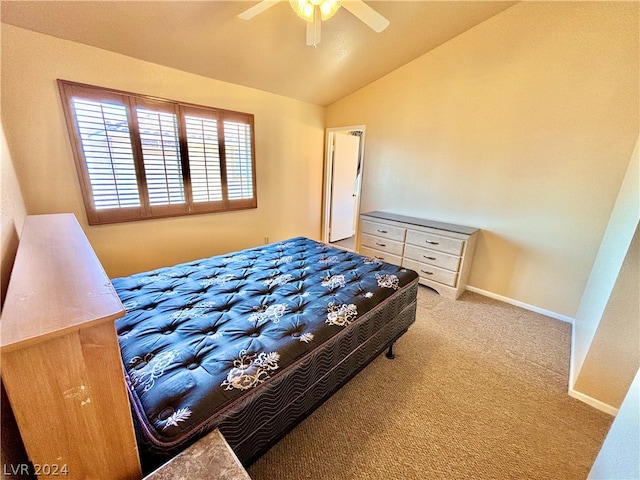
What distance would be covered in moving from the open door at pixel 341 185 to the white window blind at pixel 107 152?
2.79m

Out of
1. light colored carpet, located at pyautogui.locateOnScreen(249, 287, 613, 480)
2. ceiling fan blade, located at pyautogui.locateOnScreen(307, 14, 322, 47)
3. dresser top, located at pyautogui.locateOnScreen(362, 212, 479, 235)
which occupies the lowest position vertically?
light colored carpet, located at pyautogui.locateOnScreen(249, 287, 613, 480)

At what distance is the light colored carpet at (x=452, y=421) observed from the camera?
1267mm

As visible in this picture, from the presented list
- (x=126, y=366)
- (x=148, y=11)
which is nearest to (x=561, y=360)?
(x=126, y=366)

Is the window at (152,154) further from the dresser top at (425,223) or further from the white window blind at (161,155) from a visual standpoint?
the dresser top at (425,223)

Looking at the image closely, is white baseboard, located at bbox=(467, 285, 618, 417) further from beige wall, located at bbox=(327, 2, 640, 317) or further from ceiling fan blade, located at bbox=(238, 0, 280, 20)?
ceiling fan blade, located at bbox=(238, 0, 280, 20)

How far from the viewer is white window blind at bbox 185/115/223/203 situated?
281cm

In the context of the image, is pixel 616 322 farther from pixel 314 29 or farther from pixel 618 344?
pixel 314 29

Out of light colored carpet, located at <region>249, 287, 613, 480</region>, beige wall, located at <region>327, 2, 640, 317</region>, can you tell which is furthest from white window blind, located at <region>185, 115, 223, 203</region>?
light colored carpet, located at <region>249, 287, 613, 480</region>

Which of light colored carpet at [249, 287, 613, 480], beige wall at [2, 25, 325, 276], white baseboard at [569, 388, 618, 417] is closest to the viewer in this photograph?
light colored carpet at [249, 287, 613, 480]

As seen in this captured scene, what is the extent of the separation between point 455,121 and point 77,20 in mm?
3489

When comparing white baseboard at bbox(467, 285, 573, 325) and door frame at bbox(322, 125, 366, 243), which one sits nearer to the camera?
white baseboard at bbox(467, 285, 573, 325)

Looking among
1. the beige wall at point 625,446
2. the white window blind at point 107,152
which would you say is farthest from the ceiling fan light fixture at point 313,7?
the beige wall at point 625,446

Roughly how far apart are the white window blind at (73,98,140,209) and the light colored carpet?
8.24ft

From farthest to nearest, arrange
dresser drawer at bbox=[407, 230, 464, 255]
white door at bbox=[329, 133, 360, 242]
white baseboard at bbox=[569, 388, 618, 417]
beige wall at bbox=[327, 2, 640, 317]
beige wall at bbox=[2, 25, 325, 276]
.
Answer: white door at bbox=[329, 133, 360, 242] → dresser drawer at bbox=[407, 230, 464, 255] → beige wall at bbox=[327, 2, 640, 317] → beige wall at bbox=[2, 25, 325, 276] → white baseboard at bbox=[569, 388, 618, 417]
